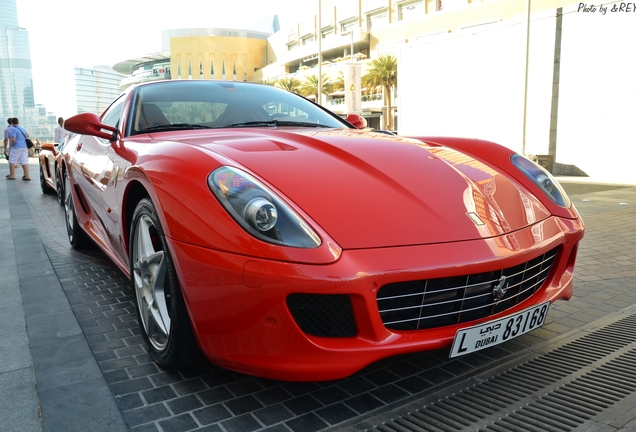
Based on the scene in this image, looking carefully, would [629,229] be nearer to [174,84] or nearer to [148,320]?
[174,84]

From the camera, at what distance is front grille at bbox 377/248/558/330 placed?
1.90 meters

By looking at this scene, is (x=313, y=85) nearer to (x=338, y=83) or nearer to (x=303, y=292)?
(x=338, y=83)

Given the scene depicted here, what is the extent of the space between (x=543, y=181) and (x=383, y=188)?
1.06 metres

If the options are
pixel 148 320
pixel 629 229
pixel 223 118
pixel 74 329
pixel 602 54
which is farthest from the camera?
Answer: pixel 602 54

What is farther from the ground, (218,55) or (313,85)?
(218,55)

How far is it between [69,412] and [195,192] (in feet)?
3.18

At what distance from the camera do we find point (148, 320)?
251 cm

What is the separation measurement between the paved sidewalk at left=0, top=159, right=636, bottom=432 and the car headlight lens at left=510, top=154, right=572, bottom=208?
2.45 feet

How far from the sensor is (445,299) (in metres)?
1.97

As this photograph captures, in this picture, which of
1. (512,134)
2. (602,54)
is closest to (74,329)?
(602,54)

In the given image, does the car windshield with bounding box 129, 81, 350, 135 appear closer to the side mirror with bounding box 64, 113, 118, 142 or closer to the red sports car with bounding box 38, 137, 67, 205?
the side mirror with bounding box 64, 113, 118, 142

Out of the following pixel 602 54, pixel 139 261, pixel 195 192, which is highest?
pixel 602 54

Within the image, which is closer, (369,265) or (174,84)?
(369,265)

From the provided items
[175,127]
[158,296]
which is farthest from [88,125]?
[158,296]
